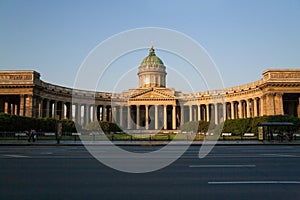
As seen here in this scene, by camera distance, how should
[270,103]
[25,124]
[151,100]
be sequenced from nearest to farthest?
1. [25,124]
2. [270,103]
3. [151,100]

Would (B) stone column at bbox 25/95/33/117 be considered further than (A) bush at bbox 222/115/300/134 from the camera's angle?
Yes

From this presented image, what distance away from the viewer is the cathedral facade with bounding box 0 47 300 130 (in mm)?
66750

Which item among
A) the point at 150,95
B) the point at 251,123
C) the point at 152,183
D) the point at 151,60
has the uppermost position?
the point at 151,60

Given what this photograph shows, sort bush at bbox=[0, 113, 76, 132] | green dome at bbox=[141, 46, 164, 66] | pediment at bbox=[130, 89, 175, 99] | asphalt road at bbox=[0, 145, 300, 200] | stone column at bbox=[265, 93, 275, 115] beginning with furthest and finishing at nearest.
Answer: green dome at bbox=[141, 46, 164, 66] < pediment at bbox=[130, 89, 175, 99] < stone column at bbox=[265, 93, 275, 115] < bush at bbox=[0, 113, 76, 132] < asphalt road at bbox=[0, 145, 300, 200]

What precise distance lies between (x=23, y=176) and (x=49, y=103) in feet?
242

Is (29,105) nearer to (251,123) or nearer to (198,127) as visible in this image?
(198,127)

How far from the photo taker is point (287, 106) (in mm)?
78062

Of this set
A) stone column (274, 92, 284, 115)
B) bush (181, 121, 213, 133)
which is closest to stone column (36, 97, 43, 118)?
bush (181, 121, 213, 133)

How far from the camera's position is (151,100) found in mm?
98812

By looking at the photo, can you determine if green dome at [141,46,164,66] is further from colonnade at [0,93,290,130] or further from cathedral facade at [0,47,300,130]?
colonnade at [0,93,290,130]

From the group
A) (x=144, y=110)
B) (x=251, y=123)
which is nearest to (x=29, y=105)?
(x=144, y=110)

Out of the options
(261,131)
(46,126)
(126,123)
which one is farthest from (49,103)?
(261,131)

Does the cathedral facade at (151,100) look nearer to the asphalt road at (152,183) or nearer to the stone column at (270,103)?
the stone column at (270,103)

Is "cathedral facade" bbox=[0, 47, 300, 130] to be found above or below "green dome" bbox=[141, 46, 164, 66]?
below
